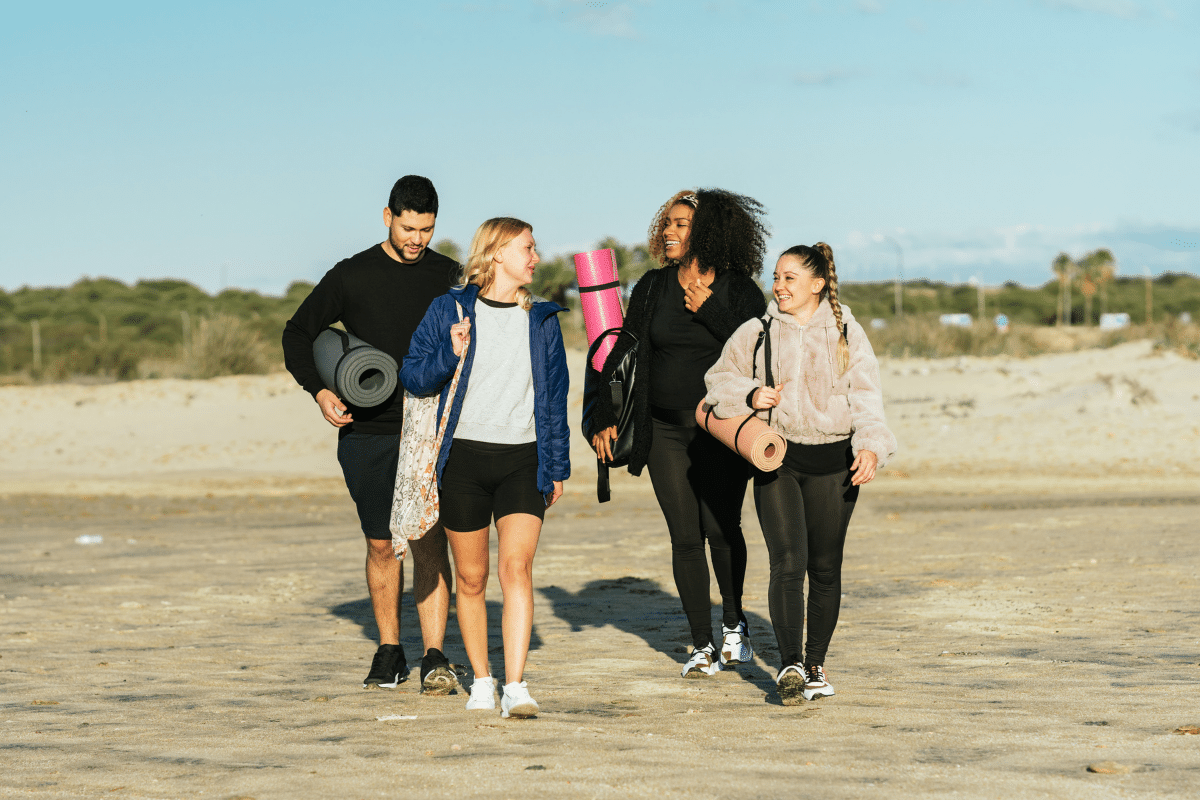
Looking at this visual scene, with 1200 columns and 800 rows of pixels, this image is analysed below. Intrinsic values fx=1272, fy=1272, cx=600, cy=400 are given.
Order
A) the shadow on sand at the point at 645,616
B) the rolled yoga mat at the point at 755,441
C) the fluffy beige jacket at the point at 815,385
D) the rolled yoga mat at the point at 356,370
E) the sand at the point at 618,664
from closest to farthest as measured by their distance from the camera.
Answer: the sand at the point at 618,664 < the rolled yoga mat at the point at 755,441 < the fluffy beige jacket at the point at 815,385 < the rolled yoga mat at the point at 356,370 < the shadow on sand at the point at 645,616

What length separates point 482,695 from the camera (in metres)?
5.03

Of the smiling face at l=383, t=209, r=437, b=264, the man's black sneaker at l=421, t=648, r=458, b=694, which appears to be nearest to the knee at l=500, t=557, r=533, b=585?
the man's black sneaker at l=421, t=648, r=458, b=694

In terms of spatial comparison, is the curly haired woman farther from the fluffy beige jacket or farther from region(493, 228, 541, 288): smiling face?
region(493, 228, 541, 288): smiling face

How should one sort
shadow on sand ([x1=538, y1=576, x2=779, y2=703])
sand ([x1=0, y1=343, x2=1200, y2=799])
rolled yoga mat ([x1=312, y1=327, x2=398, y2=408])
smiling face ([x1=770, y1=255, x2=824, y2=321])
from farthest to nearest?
shadow on sand ([x1=538, y1=576, x2=779, y2=703]) → rolled yoga mat ([x1=312, y1=327, x2=398, y2=408]) → smiling face ([x1=770, y1=255, x2=824, y2=321]) → sand ([x1=0, y1=343, x2=1200, y2=799])

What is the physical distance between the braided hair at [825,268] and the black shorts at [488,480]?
132 cm

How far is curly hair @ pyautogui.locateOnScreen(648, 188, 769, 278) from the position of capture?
5.73m

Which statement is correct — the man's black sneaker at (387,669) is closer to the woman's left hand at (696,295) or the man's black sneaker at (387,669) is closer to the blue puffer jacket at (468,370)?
the blue puffer jacket at (468,370)

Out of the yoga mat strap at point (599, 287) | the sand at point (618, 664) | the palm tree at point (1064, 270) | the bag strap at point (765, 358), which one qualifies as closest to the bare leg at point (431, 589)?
the sand at point (618, 664)

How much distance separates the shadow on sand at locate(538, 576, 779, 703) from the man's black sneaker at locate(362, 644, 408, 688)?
1378mm

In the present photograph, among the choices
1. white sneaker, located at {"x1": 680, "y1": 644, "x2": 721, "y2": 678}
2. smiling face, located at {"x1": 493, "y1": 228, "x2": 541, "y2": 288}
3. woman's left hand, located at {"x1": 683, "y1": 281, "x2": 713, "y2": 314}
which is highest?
smiling face, located at {"x1": 493, "y1": 228, "x2": 541, "y2": 288}

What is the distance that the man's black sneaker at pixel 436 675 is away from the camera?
5465mm

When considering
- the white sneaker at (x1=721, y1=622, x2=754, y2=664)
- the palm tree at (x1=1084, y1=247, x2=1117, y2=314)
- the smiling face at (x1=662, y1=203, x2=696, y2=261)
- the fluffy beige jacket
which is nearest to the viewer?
the fluffy beige jacket

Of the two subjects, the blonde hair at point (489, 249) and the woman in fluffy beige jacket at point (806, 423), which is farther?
the woman in fluffy beige jacket at point (806, 423)

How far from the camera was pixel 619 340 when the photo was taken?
5785mm
